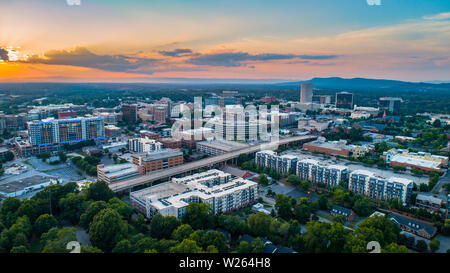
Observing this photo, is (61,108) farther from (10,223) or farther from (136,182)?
Answer: (10,223)

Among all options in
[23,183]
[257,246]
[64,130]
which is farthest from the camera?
[64,130]

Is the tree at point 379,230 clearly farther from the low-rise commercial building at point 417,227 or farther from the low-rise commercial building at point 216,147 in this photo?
the low-rise commercial building at point 216,147

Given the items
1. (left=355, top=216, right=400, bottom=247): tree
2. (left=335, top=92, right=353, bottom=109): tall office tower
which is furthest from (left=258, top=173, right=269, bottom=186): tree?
(left=335, top=92, right=353, bottom=109): tall office tower

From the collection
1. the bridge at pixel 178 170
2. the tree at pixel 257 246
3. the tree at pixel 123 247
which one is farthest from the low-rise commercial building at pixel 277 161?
the tree at pixel 123 247

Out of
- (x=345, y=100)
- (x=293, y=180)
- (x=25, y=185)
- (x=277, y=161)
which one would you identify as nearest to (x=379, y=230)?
(x=293, y=180)

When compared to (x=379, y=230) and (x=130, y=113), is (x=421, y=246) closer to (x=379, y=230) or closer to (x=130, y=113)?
(x=379, y=230)

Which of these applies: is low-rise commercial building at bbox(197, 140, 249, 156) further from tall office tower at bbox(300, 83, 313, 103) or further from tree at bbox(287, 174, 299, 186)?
tall office tower at bbox(300, 83, 313, 103)

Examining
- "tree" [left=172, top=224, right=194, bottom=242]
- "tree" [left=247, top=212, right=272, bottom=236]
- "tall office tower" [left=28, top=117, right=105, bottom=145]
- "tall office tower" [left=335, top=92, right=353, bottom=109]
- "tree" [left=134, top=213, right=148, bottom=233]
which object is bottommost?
"tree" [left=134, top=213, right=148, bottom=233]
